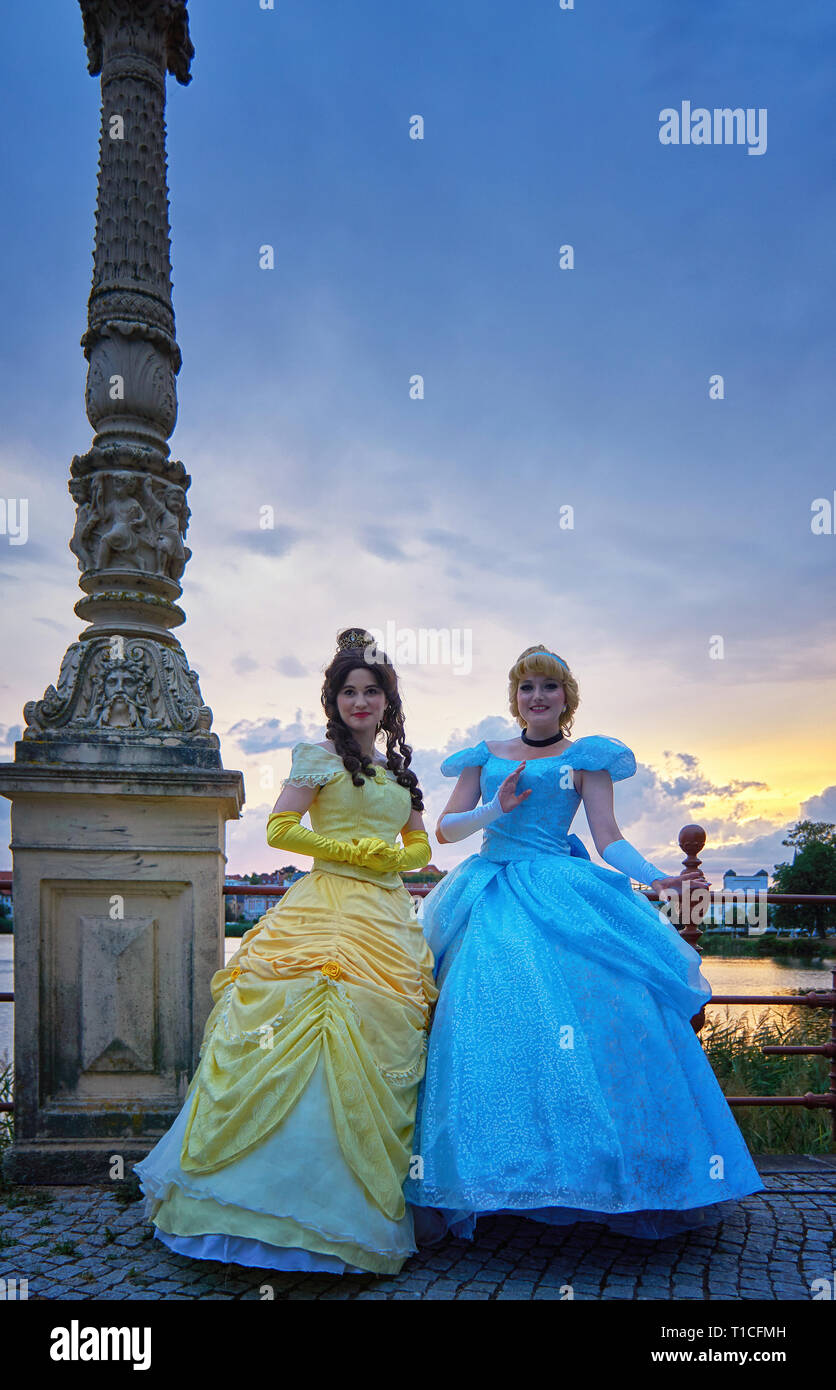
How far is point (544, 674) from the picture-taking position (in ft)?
12.7

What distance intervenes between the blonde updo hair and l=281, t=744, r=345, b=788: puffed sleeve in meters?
0.90

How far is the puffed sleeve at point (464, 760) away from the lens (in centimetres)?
391

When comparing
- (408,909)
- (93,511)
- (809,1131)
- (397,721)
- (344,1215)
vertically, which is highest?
(93,511)

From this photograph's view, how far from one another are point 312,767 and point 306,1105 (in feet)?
4.12

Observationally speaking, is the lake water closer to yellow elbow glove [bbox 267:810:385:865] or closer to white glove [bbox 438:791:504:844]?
yellow elbow glove [bbox 267:810:385:865]

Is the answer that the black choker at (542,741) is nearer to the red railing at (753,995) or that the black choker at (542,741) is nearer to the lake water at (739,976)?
the red railing at (753,995)

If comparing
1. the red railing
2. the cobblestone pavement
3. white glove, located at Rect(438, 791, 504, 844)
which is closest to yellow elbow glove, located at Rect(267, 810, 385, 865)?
white glove, located at Rect(438, 791, 504, 844)

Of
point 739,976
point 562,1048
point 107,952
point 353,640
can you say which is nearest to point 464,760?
point 353,640

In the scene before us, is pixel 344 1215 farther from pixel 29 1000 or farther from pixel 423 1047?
pixel 29 1000

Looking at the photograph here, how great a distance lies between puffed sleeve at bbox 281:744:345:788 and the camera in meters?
3.49

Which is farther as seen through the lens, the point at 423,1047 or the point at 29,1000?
the point at 29,1000

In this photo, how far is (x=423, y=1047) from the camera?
10.1 ft

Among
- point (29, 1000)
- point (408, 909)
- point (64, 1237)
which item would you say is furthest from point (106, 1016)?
point (408, 909)
